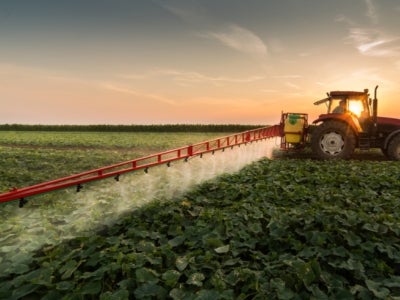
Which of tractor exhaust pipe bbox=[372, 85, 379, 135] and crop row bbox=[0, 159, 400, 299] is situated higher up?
tractor exhaust pipe bbox=[372, 85, 379, 135]

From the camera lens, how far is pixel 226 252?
4.48 meters

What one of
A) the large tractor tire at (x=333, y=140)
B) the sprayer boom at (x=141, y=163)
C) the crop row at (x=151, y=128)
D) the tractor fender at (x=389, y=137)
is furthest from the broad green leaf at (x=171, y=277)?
the crop row at (x=151, y=128)

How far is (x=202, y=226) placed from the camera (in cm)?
Answer: 532

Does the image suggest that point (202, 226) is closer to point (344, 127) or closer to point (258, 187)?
point (258, 187)

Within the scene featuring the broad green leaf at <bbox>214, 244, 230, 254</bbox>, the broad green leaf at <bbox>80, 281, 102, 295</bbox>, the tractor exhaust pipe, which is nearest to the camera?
the broad green leaf at <bbox>80, 281, 102, 295</bbox>

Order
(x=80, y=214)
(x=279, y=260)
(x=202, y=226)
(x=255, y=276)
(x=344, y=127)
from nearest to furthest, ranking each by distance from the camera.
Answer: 1. (x=255, y=276)
2. (x=279, y=260)
3. (x=202, y=226)
4. (x=80, y=214)
5. (x=344, y=127)

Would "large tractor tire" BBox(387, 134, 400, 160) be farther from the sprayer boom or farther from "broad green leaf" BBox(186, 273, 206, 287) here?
"broad green leaf" BBox(186, 273, 206, 287)

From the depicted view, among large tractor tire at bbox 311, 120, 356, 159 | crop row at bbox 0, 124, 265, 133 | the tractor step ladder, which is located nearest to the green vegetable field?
large tractor tire at bbox 311, 120, 356, 159

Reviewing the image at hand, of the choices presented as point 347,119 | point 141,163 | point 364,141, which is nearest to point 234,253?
point 141,163

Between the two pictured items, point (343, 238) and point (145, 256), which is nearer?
point (145, 256)

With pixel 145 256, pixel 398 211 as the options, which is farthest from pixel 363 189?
pixel 145 256

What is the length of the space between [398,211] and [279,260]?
2.88 meters

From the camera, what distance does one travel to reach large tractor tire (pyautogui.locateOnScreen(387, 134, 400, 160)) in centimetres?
1181

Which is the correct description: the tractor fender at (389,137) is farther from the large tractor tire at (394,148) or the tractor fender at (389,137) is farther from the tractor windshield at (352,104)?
the tractor windshield at (352,104)
